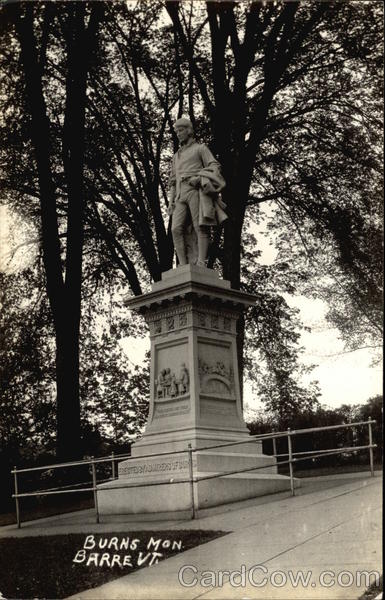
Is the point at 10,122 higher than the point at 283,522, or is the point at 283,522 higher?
the point at 10,122

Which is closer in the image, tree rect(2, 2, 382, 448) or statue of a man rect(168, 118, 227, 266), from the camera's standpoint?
statue of a man rect(168, 118, 227, 266)

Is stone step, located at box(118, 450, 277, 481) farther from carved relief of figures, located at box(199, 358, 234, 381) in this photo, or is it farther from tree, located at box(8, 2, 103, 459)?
tree, located at box(8, 2, 103, 459)

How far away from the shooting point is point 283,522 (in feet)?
25.7

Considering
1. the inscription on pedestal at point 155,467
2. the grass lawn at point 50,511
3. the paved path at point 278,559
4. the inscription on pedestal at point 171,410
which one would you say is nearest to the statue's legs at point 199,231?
the inscription on pedestal at point 171,410

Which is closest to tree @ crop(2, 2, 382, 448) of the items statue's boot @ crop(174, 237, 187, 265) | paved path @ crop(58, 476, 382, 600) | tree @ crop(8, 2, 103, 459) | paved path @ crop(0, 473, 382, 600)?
tree @ crop(8, 2, 103, 459)

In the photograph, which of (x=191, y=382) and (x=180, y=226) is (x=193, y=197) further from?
(x=191, y=382)

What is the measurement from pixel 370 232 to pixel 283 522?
41.8ft

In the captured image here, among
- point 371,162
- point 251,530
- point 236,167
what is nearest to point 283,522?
point 251,530

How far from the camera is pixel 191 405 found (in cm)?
1101

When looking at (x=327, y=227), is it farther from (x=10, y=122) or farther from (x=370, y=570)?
(x=370, y=570)

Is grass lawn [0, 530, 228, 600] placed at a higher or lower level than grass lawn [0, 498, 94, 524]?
higher

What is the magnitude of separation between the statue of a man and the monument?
15 millimetres

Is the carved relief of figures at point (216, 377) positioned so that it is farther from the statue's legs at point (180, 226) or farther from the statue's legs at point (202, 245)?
the statue's legs at point (180, 226)

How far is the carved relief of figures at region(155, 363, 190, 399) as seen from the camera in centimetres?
1118
